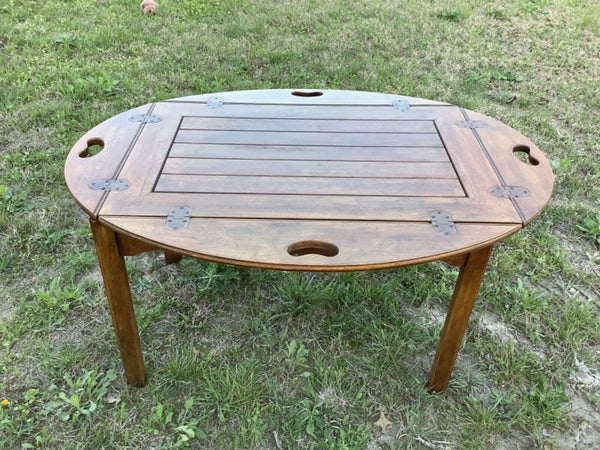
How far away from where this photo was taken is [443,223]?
59.7 inches

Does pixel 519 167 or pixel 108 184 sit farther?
pixel 519 167

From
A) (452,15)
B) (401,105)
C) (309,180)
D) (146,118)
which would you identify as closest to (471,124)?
(401,105)

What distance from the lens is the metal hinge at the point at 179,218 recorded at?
1472 mm

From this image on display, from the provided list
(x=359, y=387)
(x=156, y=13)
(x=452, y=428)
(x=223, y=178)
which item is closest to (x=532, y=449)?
(x=452, y=428)

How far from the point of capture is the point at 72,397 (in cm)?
187

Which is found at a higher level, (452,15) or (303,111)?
(303,111)

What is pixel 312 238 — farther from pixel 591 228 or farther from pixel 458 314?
pixel 591 228

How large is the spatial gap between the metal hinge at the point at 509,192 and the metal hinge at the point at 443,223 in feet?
0.72

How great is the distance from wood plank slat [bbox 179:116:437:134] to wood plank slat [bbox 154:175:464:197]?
384mm

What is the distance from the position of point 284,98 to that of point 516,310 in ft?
4.72

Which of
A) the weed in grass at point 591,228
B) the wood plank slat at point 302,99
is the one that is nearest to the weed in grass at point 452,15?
the weed in grass at point 591,228

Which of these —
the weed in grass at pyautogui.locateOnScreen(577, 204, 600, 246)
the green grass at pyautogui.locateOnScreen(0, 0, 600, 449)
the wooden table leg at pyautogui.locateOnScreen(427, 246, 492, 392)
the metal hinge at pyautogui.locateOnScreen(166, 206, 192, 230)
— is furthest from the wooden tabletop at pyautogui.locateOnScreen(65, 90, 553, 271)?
the weed in grass at pyautogui.locateOnScreen(577, 204, 600, 246)

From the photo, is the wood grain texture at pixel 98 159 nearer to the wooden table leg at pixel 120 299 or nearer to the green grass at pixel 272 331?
the wooden table leg at pixel 120 299

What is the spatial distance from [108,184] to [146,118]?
1.70 feet
